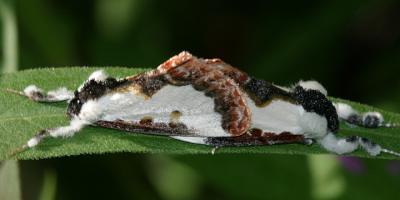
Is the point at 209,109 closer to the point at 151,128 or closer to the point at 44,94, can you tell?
the point at 151,128

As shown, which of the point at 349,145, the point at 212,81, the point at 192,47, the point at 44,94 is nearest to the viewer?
the point at 212,81

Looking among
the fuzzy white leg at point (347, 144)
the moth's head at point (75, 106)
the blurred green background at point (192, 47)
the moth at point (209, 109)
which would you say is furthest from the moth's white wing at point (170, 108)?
the blurred green background at point (192, 47)

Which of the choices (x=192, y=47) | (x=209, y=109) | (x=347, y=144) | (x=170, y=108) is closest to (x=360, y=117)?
(x=347, y=144)

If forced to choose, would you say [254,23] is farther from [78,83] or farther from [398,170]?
[78,83]

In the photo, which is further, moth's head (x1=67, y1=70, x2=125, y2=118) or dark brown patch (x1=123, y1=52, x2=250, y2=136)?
moth's head (x1=67, y1=70, x2=125, y2=118)

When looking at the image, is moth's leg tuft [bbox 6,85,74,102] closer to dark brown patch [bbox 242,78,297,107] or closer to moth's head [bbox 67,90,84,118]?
moth's head [bbox 67,90,84,118]

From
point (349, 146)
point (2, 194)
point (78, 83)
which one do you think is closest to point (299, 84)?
point (349, 146)

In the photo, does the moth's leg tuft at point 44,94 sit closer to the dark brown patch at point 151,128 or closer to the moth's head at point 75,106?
the moth's head at point 75,106

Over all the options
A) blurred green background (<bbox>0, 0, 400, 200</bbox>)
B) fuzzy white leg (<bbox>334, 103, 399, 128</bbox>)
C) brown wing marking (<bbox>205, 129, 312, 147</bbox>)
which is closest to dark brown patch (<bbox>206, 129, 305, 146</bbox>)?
brown wing marking (<bbox>205, 129, 312, 147</bbox>)
